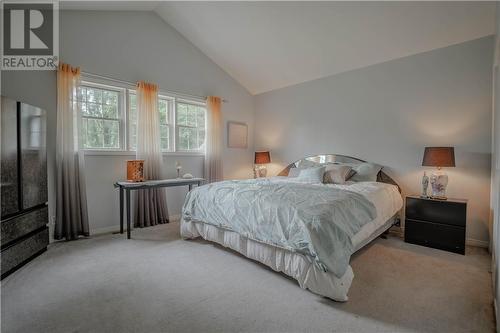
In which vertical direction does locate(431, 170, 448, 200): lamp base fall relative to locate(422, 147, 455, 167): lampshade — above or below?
below

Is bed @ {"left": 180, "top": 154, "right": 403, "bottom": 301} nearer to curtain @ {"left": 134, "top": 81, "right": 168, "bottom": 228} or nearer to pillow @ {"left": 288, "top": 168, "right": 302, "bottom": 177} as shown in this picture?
curtain @ {"left": 134, "top": 81, "right": 168, "bottom": 228}

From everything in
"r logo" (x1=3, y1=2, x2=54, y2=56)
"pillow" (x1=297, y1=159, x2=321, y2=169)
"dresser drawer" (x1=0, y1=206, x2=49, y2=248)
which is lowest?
"dresser drawer" (x1=0, y1=206, x2=49, y2=248)

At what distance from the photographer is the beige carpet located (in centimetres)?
162

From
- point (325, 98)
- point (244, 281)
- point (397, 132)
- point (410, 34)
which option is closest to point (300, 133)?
point (325, 98)

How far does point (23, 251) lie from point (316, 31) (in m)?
4.40

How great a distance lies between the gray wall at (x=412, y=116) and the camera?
9.99 ft

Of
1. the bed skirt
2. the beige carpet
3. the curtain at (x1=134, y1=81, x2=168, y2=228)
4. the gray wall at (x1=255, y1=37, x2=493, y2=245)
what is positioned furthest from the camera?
the curtain at (x1=134, y1=81, x2=168, y2=228)

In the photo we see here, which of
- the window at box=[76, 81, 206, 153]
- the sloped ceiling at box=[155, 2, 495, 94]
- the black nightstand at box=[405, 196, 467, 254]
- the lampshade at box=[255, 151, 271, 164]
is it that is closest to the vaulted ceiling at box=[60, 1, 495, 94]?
the sloped ceiling at box=[155, 2, 495, 94]

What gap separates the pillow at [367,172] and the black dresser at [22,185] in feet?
13.4

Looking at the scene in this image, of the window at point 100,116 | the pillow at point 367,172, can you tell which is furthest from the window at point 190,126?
the pillow at point 367,172

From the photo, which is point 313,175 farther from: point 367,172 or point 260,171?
point 260,171

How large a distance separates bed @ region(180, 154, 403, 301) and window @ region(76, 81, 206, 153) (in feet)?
5.25

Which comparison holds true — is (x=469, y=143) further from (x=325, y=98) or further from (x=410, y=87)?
(x=325, y=98)

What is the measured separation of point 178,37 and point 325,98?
2.89m
